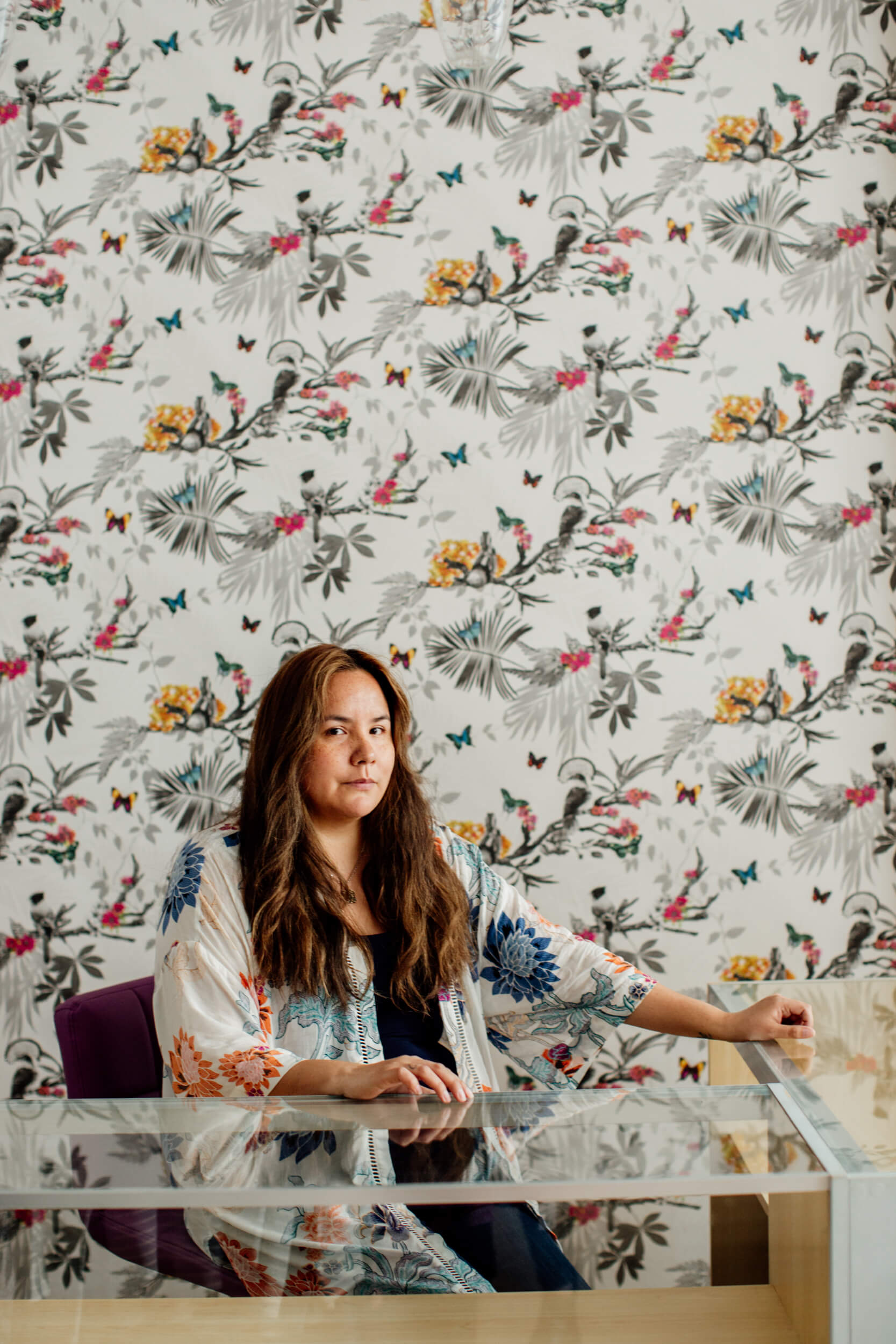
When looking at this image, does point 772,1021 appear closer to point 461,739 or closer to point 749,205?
point 461,739

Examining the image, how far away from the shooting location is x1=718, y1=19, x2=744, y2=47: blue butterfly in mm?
2311

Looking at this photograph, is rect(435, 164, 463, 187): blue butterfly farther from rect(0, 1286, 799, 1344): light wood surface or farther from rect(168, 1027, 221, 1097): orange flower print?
rect(0, 1286, 799, 1344): light wood surface

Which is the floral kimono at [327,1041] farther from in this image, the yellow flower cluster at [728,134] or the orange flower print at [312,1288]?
the yellow flower cluster at [728,134]

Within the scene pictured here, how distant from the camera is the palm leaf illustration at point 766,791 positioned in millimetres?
2346

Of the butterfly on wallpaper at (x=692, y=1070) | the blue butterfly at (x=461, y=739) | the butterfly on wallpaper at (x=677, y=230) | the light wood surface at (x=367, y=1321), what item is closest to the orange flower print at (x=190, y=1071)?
the light wood surface at (x=367, y=1321)

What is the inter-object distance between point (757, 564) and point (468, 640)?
0.62 metres

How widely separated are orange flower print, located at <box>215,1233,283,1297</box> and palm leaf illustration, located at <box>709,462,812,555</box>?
5.80ft

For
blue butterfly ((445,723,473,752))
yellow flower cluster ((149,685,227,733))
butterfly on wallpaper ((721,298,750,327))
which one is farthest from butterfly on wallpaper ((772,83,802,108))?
yellow flower cluster ((149,685,227,733))

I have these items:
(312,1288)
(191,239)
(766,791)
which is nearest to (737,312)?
(766,791)

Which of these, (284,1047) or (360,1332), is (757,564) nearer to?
(284,1047)

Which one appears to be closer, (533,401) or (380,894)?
(380,894)

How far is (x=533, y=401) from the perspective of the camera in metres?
2.33

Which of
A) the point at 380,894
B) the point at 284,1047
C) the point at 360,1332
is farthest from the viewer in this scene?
the point at 380,894

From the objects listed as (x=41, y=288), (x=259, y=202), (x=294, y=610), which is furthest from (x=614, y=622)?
(x=41, y=288)
